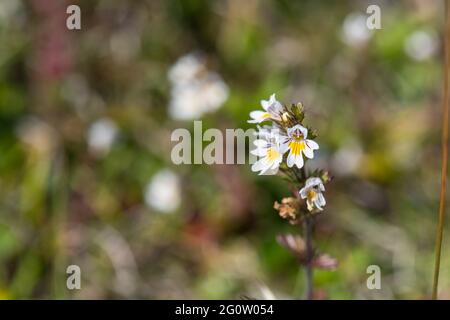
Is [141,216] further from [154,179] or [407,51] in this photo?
[407,51]

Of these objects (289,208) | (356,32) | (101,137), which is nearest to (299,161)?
(289,208)

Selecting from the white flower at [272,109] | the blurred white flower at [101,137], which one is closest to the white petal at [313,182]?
the white flower at [272,109]

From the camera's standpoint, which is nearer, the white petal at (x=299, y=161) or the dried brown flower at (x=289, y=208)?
the white petal at (x=299, y=161)

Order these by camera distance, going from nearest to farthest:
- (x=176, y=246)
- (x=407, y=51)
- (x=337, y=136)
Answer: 1. (x=176, y=246)
2. (x=337, y=136)
3. (x=407, y=51)

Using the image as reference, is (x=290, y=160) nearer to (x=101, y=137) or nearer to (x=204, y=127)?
(x=204, y=127)

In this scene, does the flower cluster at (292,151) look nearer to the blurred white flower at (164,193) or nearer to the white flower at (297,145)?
the white flower at (297,145)
